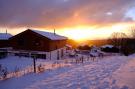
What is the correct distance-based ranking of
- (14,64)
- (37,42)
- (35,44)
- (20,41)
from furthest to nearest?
(20,41) → (35,44) → (37,42) → (14,64)

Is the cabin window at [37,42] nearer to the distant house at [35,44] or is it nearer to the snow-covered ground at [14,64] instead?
the distant house at [35,44]

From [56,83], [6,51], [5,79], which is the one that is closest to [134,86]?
[56,83]

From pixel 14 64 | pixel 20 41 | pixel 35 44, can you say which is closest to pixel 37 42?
pixel 35 44

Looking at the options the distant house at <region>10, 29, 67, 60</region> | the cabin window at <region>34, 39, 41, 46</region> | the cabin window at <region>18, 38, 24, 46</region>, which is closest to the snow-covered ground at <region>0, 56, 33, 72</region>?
the distant house at <region>10, 29, 67, 60</region>

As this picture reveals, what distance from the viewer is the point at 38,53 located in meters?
38.3

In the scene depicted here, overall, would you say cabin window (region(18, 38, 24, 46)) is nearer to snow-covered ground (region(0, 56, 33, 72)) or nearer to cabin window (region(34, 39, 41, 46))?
cabin window (region(34, 39, 41, 46))

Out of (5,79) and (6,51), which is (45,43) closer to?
(6,51)

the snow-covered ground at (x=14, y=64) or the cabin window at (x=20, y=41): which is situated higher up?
the cabin window at (x=20, y=41)

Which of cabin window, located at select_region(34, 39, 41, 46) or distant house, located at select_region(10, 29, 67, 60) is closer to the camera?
distant house, located at select_region(10, 29, 67, 60)

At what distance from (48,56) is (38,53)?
1.98m

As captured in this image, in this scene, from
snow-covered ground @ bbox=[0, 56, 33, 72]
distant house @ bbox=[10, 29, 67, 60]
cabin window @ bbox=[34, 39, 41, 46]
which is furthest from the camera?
cabin window @ bbox=[34, 39, 41, 46]

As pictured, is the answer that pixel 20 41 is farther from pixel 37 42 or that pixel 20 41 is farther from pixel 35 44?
pixel 37 42

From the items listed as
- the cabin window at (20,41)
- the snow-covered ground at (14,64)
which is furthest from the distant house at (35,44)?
the snow-covered ground at (14,64)

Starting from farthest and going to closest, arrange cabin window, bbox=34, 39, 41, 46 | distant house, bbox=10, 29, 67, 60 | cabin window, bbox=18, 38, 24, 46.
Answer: cabin window, bbox=18, 38, 24, 46
cabin window, bbox=34, 39, 41, 46
distant house, bbox=10, 29, 67, 60
